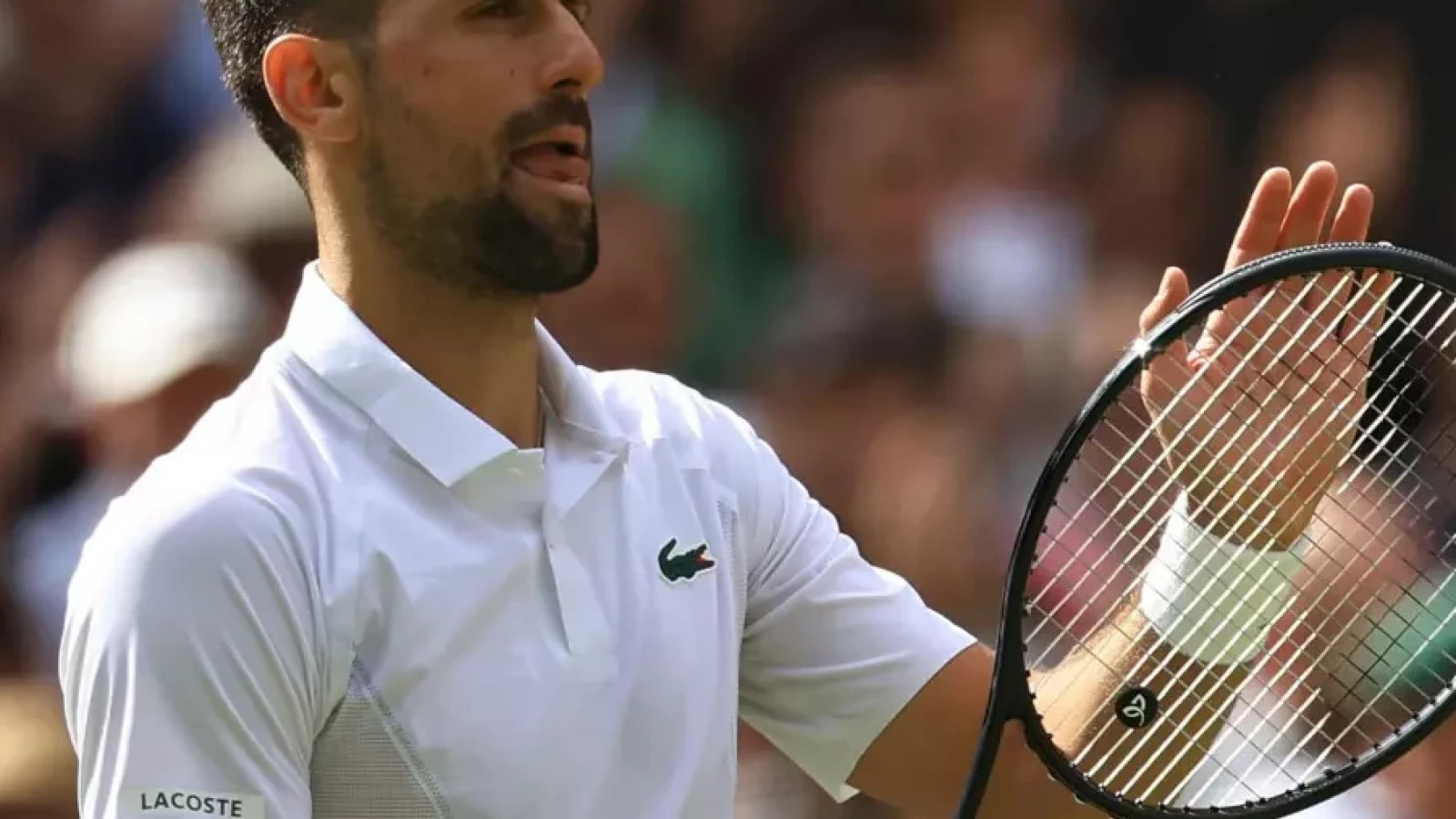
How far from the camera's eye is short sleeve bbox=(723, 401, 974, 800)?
1.94 metres

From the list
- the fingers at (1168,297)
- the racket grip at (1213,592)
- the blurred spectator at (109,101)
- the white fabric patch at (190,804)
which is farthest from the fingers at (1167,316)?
the blurred spectator at (109,101)

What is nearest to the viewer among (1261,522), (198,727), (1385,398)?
(198,727)

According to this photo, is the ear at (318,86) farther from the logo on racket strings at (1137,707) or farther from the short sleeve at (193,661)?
the logo on racket strings at (1137,707)

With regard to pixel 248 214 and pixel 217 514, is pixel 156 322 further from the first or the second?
pixel 217 514

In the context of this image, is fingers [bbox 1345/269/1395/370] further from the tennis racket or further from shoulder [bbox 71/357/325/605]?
shoulder [bbox 71/357/325/605]

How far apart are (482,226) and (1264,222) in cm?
66

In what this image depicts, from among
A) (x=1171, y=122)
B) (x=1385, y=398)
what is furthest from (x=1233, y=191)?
(x=1385, y=398)

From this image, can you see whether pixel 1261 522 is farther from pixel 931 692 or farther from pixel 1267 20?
pixel 1267 20

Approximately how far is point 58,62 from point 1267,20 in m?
2.18

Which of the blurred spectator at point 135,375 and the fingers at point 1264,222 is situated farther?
the blurred spectator at point 135,375

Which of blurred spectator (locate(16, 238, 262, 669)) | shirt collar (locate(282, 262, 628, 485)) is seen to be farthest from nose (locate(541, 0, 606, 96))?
blurred spectator (locate(16, 238, 262, 669))

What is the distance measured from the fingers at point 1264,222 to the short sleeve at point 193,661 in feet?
2.76

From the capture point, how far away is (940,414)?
11.4ft

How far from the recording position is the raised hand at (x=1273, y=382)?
1.85m
